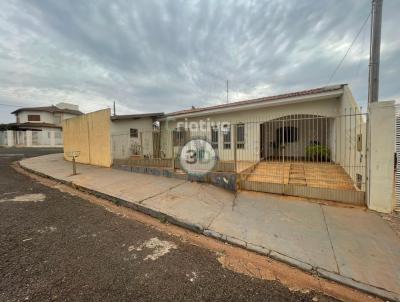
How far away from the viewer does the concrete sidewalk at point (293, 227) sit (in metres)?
2.59

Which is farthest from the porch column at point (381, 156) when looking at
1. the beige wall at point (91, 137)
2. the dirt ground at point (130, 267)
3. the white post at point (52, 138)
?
the white post at point (52, 138)

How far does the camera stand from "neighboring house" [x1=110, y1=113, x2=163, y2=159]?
34.0 feet

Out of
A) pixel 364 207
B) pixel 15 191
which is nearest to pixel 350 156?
pixel 364 207

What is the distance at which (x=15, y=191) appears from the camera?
6121 mm

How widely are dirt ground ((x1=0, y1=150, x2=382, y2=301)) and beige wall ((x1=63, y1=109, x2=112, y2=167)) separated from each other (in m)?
6.61

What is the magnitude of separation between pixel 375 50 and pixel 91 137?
13390 millimetres

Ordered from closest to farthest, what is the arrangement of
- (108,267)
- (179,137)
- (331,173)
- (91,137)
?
(108,267)
(331,173)
(179,137)
(91,137)

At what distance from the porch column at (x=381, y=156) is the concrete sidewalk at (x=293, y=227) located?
419mm

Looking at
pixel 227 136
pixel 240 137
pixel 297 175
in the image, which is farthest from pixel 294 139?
pixel 297 175

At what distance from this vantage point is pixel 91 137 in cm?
1159

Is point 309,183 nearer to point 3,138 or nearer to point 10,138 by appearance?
point 10,138

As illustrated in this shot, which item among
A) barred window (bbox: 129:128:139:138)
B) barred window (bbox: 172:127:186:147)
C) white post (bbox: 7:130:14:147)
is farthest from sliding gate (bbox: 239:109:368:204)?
white post (bbox: 7:130:14:147)

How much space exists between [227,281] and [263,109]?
876 cm

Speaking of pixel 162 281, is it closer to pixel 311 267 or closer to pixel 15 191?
pixel 311 267
